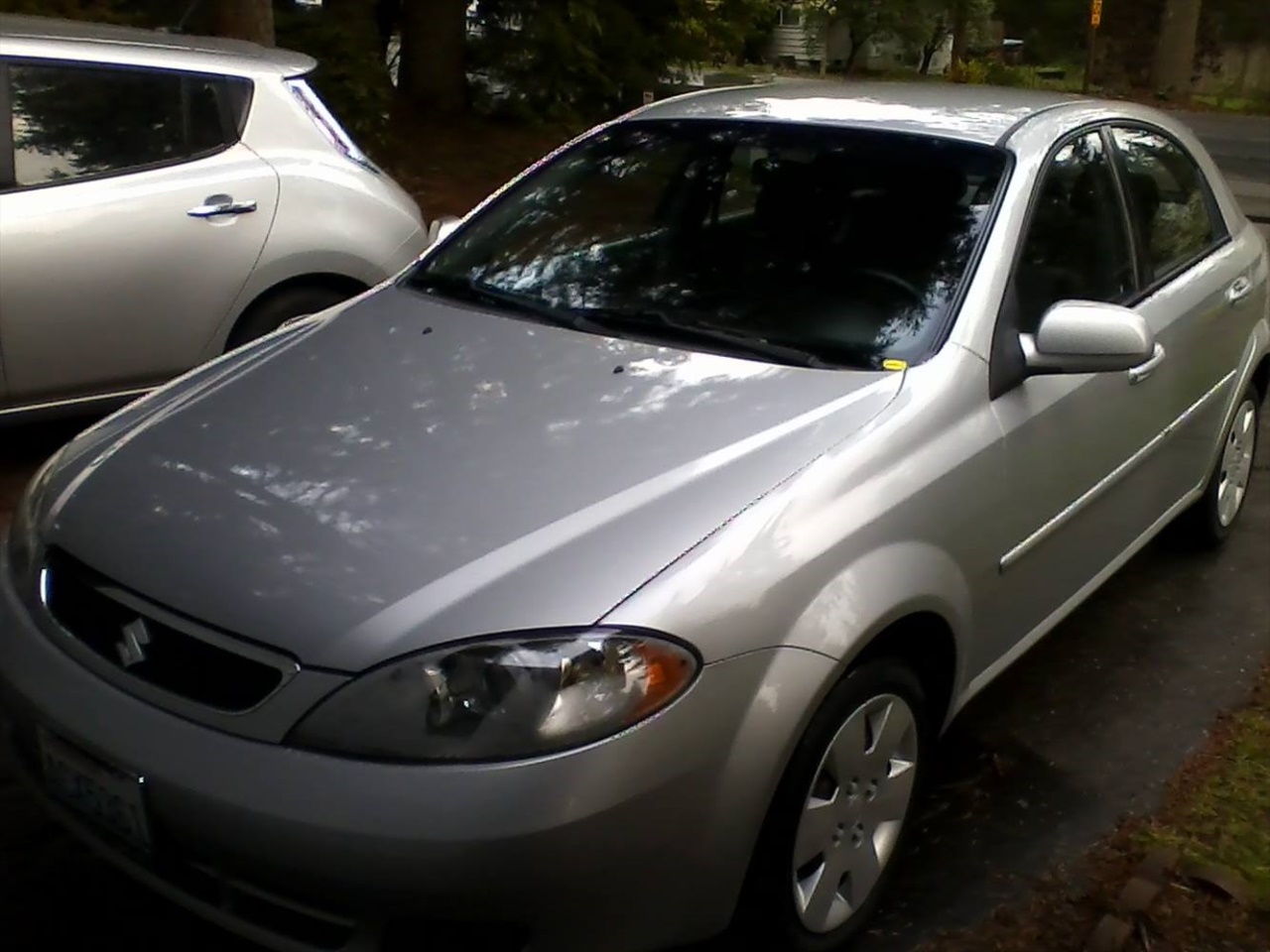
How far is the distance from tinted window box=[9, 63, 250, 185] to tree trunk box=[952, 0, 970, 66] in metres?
22.0

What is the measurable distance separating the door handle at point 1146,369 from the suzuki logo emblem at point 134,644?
2.54 metres

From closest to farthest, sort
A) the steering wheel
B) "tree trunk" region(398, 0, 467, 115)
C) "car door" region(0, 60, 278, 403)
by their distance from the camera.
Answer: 1. the steering wheel
2. "car door" region(0, 60, 278, 403)
3. "tree trunk" region(398, 0, 467, 115)

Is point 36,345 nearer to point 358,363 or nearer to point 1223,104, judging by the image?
point 358,363

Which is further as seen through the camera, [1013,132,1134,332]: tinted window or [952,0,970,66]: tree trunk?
[952,0,970,66]: tree trunk

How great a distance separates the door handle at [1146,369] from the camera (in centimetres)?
384

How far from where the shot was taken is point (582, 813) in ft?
7.51

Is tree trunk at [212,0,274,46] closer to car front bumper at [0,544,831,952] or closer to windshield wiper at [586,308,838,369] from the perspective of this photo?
windshield wiper at [586,308,838,369]

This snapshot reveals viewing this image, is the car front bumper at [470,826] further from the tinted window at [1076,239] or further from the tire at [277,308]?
the tire at [277,308]

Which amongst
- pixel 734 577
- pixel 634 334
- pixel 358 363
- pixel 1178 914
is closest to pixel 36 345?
pixel 358 363

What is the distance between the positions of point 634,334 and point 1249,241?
273 cm

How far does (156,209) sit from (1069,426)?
3.34m

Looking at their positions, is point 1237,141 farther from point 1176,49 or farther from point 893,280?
point 893,280

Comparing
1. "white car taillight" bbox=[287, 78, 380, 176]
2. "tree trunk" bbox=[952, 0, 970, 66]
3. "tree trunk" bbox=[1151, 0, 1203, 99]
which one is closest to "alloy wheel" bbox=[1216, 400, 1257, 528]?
"white car taillight" bbox=[287, 78, 380, 176]

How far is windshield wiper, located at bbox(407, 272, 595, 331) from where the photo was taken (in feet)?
11.6
